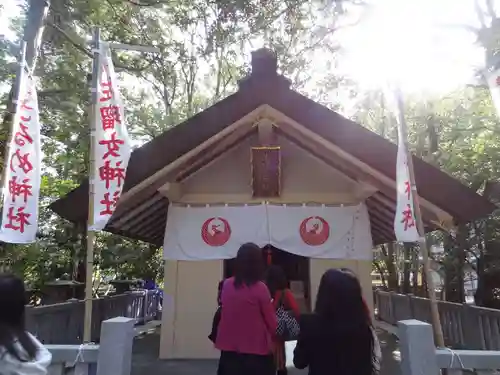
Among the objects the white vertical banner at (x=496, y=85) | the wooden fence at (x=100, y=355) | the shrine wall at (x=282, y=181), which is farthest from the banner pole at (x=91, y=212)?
the white vertical banner at (x=496, y=85)

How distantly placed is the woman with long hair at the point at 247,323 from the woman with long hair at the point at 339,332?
2.45 ft

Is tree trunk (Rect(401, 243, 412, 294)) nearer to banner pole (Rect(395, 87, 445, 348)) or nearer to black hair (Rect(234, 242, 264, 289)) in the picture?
banner pole (Rect(395, 87, 445, 348))

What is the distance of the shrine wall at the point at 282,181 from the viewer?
25.6ft

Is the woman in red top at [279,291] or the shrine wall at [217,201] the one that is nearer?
the woman in red top at [279,291]

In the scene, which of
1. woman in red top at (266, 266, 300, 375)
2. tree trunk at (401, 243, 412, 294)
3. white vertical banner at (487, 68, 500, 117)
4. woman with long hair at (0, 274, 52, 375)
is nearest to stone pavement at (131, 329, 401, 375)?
woman in red top at (266, 266, 300, 375)

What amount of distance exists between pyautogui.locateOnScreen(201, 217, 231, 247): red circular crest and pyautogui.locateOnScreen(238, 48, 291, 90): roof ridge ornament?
2.31m

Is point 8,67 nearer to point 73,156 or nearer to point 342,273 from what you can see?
point 73,156

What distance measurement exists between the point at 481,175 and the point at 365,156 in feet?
19.9

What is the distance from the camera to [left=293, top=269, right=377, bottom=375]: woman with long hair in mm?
2535

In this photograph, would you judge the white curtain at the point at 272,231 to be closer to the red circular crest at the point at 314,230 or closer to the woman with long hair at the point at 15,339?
the red circular crest at the point at 314,230

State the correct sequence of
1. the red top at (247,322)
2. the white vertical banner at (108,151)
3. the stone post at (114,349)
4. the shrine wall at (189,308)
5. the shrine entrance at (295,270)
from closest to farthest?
1. the red top at (247,322)
2. the stone post at (114,349)
3. the white vertical banner at (108,151)
4. the shrine wall at (189,308)
5. the shrine entrance at (295,270)

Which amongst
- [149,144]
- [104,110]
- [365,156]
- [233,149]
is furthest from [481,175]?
[104,110]

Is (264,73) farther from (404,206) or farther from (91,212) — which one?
(91,212)

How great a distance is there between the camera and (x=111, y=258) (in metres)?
15.3
